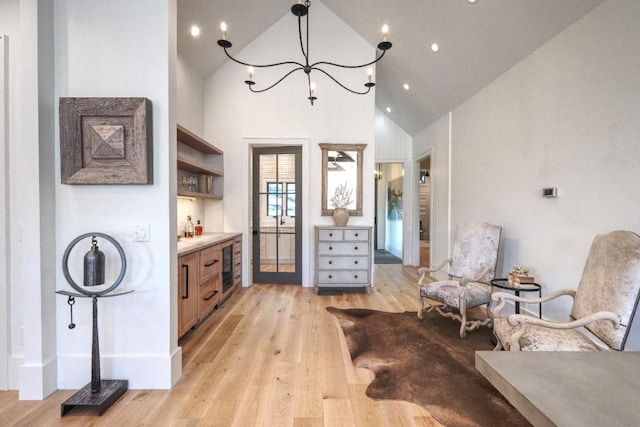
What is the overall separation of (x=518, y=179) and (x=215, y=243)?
3509 millimetres

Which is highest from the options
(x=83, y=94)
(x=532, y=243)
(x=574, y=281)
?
(x=83, y=94)

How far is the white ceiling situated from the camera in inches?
112

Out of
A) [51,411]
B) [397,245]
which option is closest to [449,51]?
[51,411]

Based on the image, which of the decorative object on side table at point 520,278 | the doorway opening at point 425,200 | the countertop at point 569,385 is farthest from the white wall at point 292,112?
the countertop at point 569,385

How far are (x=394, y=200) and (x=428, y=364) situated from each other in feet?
22.7

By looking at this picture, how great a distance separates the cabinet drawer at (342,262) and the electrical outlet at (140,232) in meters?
2.70

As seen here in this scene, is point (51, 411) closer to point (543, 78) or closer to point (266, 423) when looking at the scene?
point (266, 423)

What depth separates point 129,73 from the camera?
2.12 metres

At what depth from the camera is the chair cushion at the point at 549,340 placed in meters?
1.85

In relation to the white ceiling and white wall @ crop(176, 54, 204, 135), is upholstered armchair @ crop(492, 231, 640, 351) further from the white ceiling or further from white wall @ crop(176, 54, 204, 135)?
white wall @ crop(176, 54, 204, 135)

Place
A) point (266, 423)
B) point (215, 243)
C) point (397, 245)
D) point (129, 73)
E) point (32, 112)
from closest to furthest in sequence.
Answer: point (266, 423) < point (32, 112) < point (129, 73) < point (215, 243) < point (397, 245)

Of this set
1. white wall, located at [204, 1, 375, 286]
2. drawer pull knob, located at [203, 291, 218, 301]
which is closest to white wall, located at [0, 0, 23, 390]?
drawer pull knob, located at [203, 291, 218, 301]

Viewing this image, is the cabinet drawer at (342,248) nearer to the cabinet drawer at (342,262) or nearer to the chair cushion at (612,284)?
the cabinet drawer at (342,262)

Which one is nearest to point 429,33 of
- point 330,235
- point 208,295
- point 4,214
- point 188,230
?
point 330,235
